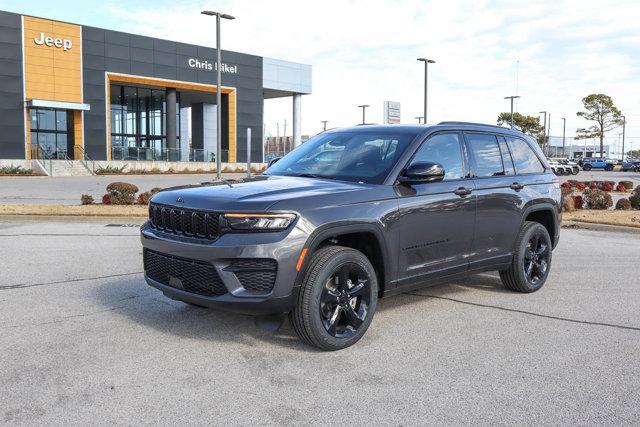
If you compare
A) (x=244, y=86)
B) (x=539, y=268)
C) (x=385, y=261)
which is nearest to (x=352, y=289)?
(x=385, y=261)

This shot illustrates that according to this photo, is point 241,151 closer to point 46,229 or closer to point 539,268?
point 46,229

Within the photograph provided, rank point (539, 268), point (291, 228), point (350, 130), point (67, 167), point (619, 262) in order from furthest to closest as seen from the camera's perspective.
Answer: point (67, 167)
point (619, 262)
point (539, 268)
point (350, 130)
point (291, 228)

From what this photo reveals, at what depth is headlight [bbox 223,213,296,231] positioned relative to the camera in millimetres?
4262

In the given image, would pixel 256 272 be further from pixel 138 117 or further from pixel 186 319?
pixel 138 117

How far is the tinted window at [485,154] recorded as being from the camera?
19.9 feet

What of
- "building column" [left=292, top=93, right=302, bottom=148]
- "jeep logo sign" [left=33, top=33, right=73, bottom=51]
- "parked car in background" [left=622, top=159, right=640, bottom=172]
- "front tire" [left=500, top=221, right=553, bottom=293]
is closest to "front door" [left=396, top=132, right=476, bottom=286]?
"front tire" [left=500, top=221, right=553, bottom=293]

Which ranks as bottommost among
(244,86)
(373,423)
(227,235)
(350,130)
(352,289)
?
(373,423)

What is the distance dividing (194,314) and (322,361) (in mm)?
1659

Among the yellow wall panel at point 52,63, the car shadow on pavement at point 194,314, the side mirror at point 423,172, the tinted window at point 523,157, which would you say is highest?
the yellow wall panel at point 52,63

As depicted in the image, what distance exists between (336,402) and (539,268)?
4030mm

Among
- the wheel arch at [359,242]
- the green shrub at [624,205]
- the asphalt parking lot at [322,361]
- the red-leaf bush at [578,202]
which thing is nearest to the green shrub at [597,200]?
the red-leaf bush at [578,202]

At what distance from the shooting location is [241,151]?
181 ft

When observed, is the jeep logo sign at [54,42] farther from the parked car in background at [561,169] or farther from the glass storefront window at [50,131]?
the parked car in background at [561,169]

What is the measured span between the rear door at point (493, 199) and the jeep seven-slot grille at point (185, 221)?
269cm
